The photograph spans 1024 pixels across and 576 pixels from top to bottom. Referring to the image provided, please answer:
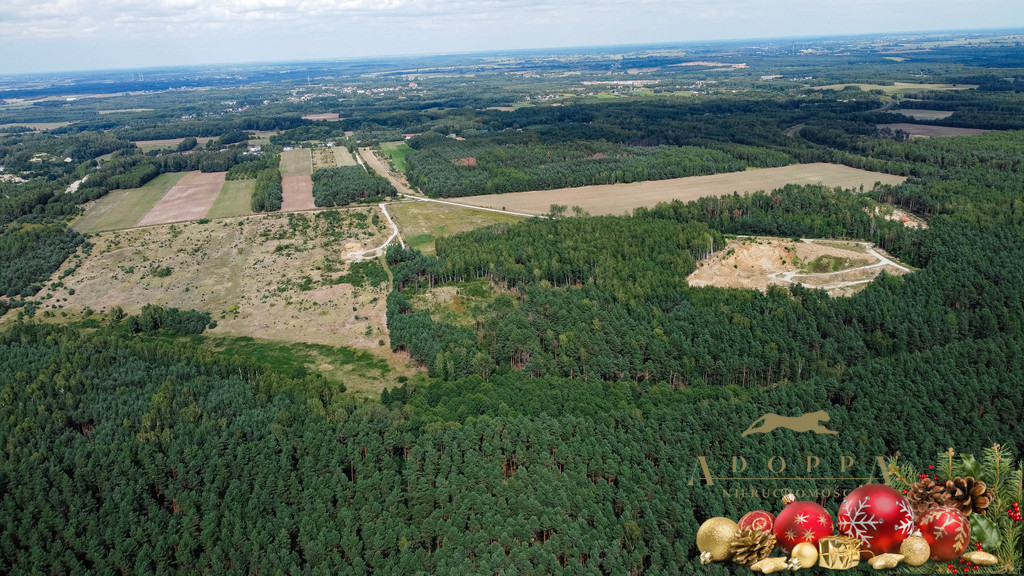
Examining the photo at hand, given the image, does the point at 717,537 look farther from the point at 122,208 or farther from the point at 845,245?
the point at 122,208

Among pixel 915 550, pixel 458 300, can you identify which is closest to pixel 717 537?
pixel 915 550

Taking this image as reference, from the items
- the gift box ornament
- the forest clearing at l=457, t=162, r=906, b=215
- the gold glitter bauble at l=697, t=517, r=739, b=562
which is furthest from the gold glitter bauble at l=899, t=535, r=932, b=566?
the forest clearing at l=457, t=162, r=906, b=215

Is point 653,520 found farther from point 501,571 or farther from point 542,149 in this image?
point 542,149

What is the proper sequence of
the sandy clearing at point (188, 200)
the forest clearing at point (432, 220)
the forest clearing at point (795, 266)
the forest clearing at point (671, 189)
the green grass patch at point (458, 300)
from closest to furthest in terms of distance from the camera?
the green grass patch at point (458, 300), the forest clearing at point (795, 266), the forest clearing at point (432, 220), the forest clearing at point (671, 189), the sandy clearing at point (188, 200)

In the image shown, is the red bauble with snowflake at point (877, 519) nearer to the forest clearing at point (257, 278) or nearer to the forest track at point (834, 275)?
the forest clearing at point (257, 278)

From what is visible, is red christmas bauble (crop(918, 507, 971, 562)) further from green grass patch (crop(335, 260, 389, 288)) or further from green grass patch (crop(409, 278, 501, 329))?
green grass patch (crop(335, 260, 389, 288))

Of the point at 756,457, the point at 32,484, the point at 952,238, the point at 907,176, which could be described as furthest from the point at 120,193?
the point at 907,176

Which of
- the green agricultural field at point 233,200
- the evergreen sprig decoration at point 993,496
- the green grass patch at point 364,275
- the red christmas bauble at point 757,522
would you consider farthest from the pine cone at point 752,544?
the green agricultural field at point 233,200
